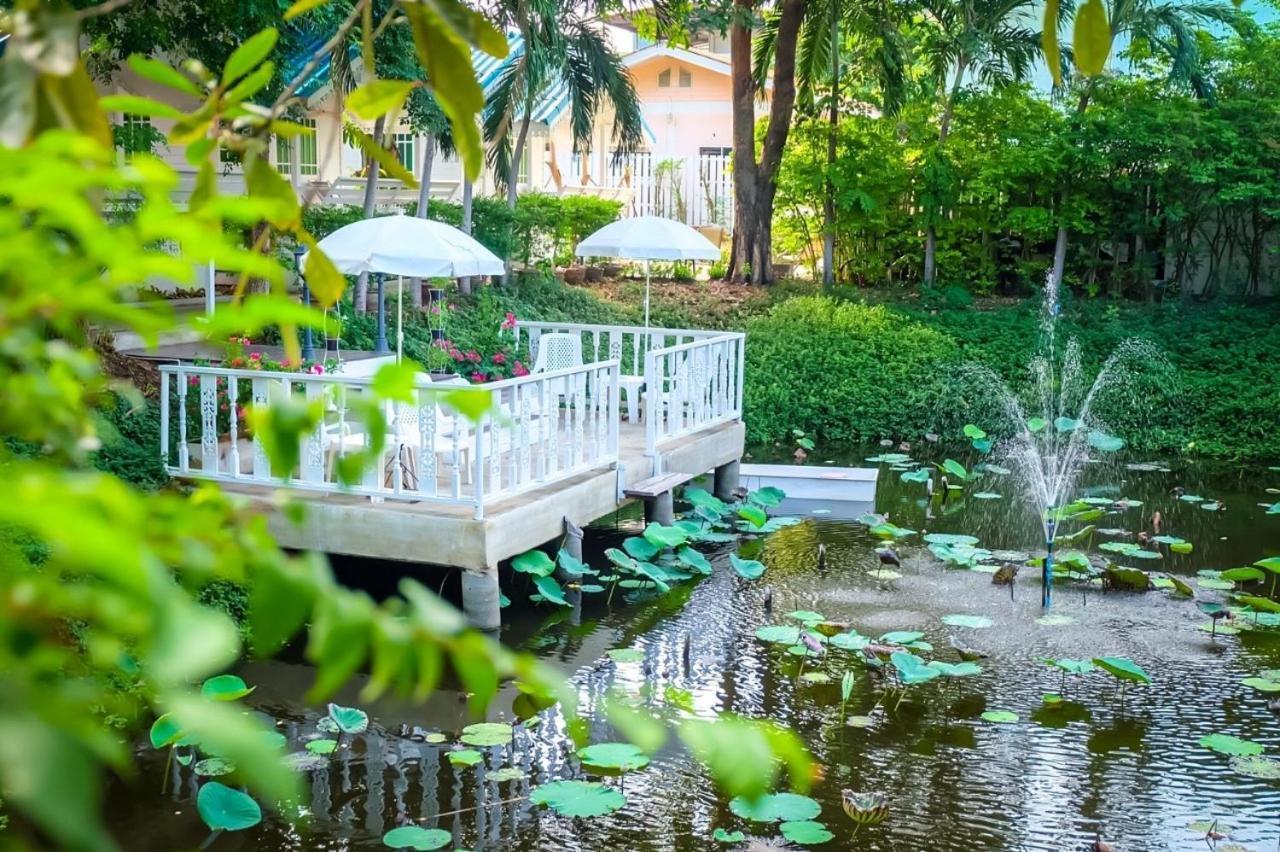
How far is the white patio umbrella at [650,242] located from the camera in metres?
11.7

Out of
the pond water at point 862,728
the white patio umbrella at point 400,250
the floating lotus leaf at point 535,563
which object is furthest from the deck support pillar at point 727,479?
the floating lotus leaf at point 535,563

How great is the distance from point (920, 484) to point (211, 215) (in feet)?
38.5

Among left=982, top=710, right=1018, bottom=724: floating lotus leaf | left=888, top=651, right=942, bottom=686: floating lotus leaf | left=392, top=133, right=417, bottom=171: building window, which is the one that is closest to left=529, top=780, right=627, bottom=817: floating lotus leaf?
left=888, top=651, right=942, bottom=686: floating lotus leaf

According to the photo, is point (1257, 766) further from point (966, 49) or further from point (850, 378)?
point (966, 49)

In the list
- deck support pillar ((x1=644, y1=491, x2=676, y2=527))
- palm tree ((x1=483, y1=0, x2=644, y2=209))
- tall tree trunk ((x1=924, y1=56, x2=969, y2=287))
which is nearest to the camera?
deck support pillar ((x1=644, y1=491, x2=676, y2=527))

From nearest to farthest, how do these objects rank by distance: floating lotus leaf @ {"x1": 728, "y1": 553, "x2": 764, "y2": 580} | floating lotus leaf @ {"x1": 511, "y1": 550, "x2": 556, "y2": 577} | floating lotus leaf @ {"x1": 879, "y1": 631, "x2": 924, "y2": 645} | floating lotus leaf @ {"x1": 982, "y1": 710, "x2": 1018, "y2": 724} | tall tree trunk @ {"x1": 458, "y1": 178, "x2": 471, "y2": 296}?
floating lotus leaf @ {"x1": 982, "y1": 710, "x2": 1018, "y2": 724}, floating lotus leaf @ {"x1": 879, "y1": 631, "x2": 924, "y2": 645}, floating lotus leaf @ {"x1": 511, "y1": 550, "x2": 556, "y2": 577}, floating lotus leaf @ {"x1": 728, "y1": 553, "x2": 764, "y2": 580}, tall tree trunk @ {"x1": 458, "y1": 178, "x2": 471, "y2": 296}

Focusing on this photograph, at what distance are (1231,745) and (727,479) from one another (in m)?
5.88

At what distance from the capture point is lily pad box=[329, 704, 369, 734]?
5.91 metres

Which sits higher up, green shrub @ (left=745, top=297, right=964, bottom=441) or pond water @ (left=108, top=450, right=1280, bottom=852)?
green shrub @ (left=745, top=297, right=964, bottom=441)

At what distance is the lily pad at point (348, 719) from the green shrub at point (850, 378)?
8.52 m

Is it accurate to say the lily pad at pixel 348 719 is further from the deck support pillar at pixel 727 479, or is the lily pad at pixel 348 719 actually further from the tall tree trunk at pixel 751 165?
the tall tree trunk at pixel 751 165

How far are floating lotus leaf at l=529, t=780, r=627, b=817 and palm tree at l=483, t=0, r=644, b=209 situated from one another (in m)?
10.9

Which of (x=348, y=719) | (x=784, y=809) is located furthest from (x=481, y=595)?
(x=784, y=809)

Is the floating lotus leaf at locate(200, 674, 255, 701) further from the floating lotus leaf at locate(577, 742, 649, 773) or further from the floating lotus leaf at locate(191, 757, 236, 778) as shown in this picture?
the floating lotus leaf at locate(577, 742, 649, 773)
